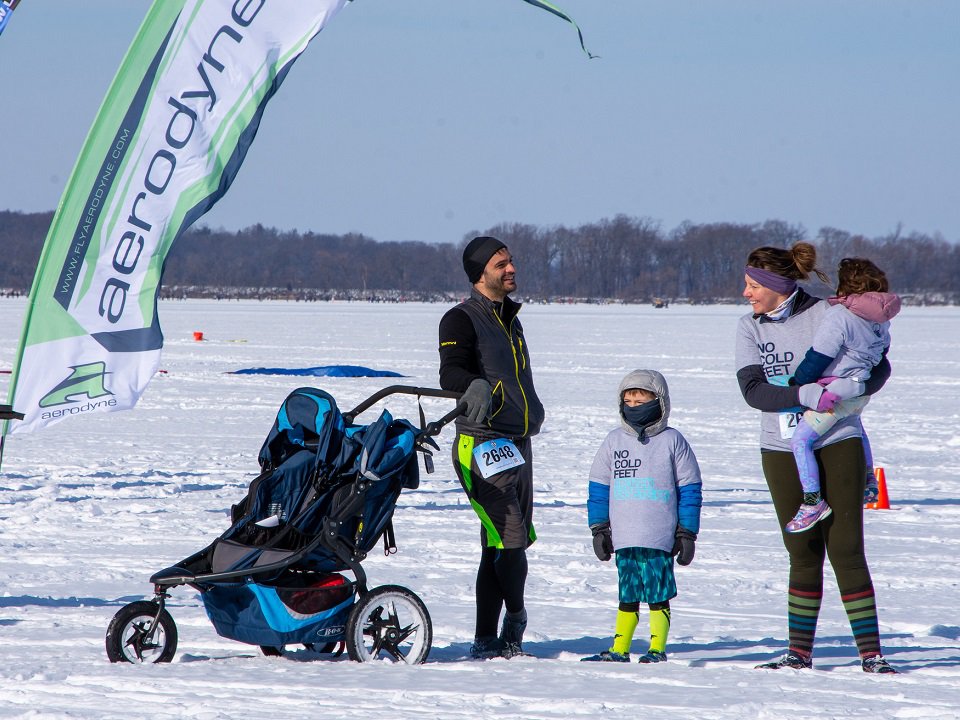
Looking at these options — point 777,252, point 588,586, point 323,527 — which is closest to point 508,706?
point 323,527

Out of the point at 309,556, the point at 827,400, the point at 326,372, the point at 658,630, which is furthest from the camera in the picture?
the point at 326,372

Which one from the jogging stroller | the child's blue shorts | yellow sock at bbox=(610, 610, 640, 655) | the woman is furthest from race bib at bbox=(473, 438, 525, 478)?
the woman

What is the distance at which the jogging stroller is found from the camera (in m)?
4.35

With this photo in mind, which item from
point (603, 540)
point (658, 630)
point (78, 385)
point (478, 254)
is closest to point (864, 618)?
point (658, 630)

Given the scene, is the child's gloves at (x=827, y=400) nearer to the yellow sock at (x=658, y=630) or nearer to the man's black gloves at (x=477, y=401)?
the yellow sock at (x=658, y=630)

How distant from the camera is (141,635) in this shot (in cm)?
436

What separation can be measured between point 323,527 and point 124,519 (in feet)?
12.4

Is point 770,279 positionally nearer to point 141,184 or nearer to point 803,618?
point 803,618

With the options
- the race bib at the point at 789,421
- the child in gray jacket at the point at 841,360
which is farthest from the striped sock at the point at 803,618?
the race bib at the point at 789,421

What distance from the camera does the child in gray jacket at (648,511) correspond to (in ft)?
15.0

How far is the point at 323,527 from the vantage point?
14.4 feet

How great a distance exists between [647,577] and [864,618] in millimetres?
781

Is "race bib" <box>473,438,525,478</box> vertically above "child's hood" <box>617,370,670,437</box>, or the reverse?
"child's hood" <box>617,370,670,437</box>

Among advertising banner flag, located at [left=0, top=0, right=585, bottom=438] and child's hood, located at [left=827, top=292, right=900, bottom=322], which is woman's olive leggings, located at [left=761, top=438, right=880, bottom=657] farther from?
advertising banner flag, located at [left=0, top=0, right=585, bottom=438]
